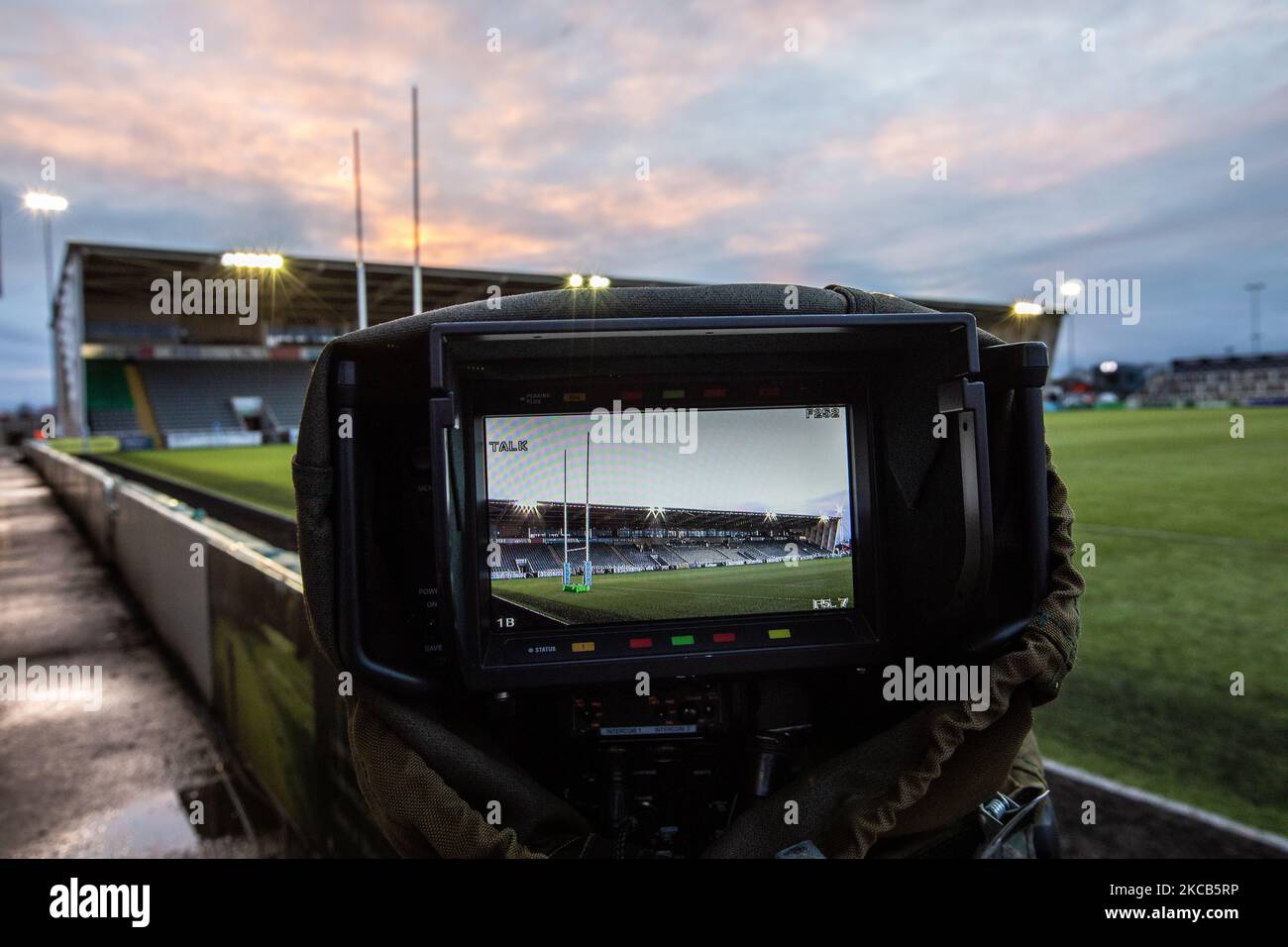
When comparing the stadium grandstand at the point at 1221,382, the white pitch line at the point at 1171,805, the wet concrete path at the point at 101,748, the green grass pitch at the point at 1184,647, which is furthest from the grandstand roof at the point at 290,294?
the stadium grandstand at the point at 1221,382

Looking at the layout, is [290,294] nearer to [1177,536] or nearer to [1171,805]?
[1171,805]

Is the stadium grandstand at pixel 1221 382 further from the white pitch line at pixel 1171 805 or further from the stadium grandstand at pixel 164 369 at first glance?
the white pitch line at pixel 1171 805

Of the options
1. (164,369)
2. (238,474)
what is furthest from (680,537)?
(164,369)

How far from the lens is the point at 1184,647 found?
4.34 m

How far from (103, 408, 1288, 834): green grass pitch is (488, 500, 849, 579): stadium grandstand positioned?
0.03m

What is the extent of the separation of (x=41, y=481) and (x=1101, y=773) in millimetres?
23042

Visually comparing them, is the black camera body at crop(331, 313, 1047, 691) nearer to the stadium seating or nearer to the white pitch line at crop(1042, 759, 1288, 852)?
the white pitch line at crop(1042, 759, 1288, 852)

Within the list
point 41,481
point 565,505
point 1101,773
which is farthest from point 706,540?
point 41,481

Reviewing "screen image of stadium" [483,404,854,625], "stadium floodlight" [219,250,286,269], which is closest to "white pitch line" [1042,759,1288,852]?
"screen image of stadium" [483,404,854,625]

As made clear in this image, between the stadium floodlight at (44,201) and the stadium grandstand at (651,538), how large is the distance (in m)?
24.5

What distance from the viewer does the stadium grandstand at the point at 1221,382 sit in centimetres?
4825

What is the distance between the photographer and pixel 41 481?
19.1 meters

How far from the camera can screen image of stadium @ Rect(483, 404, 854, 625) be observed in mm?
1127

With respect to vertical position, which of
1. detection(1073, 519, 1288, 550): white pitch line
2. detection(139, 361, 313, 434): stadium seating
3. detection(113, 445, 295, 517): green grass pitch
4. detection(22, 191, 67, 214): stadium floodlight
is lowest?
detection(1073, 519, 1288, 550): white pitch line
